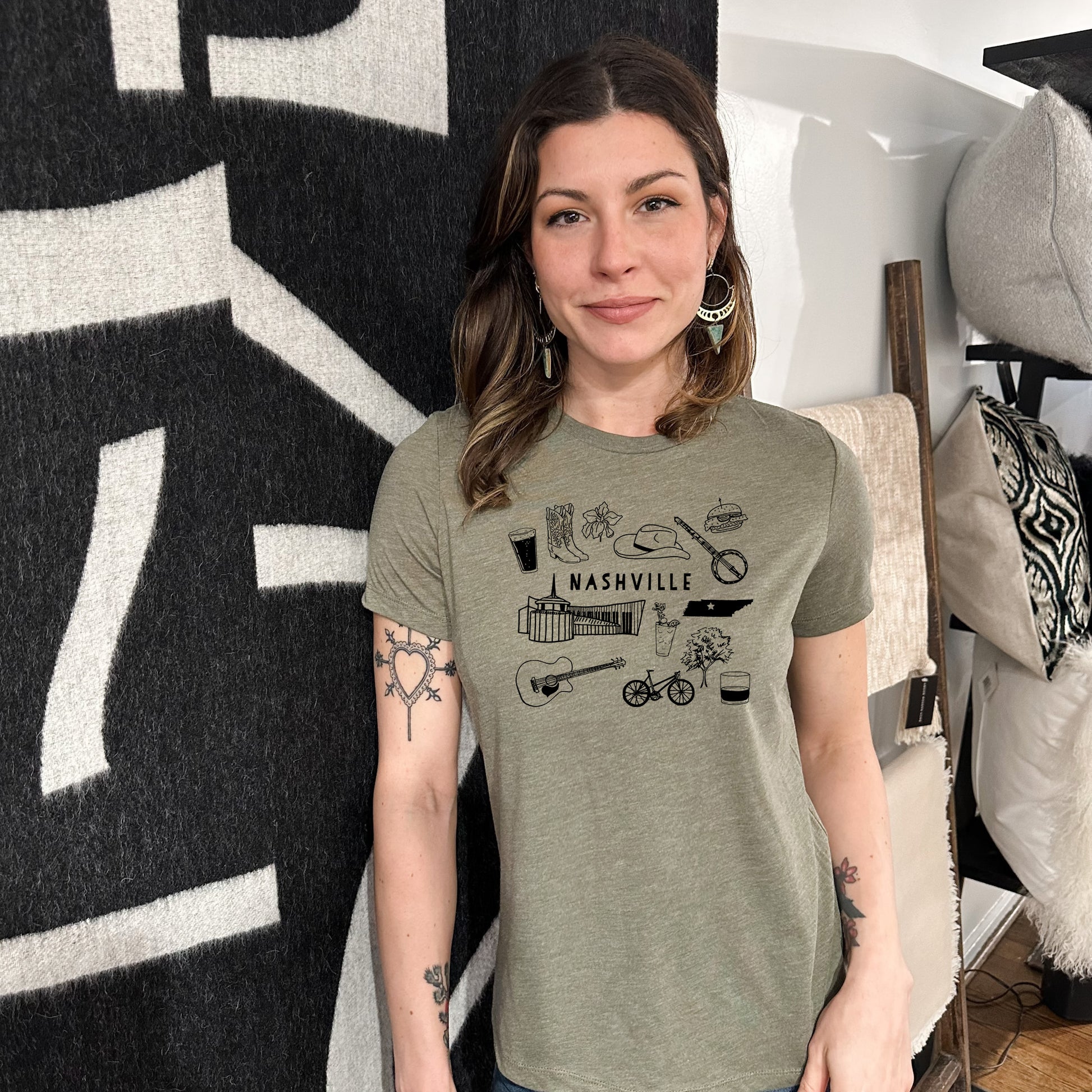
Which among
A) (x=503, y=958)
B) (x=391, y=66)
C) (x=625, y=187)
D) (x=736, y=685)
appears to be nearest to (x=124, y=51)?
(x=391, y=66)

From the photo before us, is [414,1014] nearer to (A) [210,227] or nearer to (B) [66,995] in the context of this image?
(B) [66,995]

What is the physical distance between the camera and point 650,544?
0.84m

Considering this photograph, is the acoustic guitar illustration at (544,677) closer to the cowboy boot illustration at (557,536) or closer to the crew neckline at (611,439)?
the cowboy boot illustration at (557,536)

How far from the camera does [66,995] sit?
708 millimetres

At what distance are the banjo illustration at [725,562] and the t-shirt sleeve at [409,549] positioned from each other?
22cm

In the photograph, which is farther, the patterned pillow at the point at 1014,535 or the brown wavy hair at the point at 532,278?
the patterned pillow at the point at 1014,535

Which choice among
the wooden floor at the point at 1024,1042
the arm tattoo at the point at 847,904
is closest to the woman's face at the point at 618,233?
the arm tattoo at the point at 847,904

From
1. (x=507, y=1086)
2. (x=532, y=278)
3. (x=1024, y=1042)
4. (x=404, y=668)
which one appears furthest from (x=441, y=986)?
(x=1024, y=1042)

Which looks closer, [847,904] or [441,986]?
[441,986]

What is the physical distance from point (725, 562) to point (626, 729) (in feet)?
0.57

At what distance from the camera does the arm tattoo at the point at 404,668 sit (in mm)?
841

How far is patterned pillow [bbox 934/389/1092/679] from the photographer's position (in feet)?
5.17

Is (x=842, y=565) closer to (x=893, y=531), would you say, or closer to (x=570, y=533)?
(x=570, y=533)

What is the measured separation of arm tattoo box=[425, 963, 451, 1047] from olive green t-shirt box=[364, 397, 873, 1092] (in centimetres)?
5
